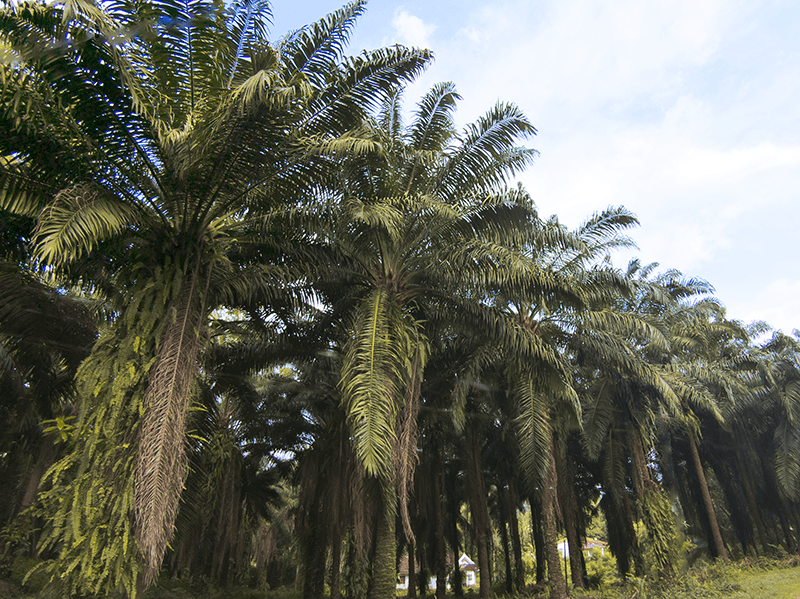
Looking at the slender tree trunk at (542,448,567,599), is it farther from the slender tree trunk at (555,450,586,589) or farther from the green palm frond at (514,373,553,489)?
the slender tree trunk at (555,450,586,589)

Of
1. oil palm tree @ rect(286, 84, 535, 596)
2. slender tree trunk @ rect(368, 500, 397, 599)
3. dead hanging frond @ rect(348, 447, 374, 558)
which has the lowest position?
slender tree trunk @ rect(368, 500, 397, 599)

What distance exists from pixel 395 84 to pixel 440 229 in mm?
2943

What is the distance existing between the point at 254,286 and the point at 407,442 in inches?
161

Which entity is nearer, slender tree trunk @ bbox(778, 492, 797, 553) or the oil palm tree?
the oil palm tree

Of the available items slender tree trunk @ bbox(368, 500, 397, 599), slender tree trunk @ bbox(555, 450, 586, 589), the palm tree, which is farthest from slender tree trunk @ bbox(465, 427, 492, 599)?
the palm tree

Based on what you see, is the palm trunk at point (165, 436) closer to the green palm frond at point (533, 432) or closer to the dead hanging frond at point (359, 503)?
the dead hanging frond at point (359, 503)

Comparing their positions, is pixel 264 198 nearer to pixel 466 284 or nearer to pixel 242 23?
pixel 242 23

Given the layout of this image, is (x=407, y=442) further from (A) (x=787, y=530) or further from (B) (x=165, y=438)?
(A) (x=787, y=530)

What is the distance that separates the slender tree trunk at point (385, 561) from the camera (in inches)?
391

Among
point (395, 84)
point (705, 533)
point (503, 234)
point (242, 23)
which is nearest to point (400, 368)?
point (503, 234)

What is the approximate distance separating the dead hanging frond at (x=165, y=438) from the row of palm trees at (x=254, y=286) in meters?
0.04

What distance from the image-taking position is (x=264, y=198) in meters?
9.01

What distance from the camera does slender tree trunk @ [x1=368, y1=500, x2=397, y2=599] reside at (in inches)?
391

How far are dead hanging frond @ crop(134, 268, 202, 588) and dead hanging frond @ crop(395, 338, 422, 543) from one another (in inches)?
148
